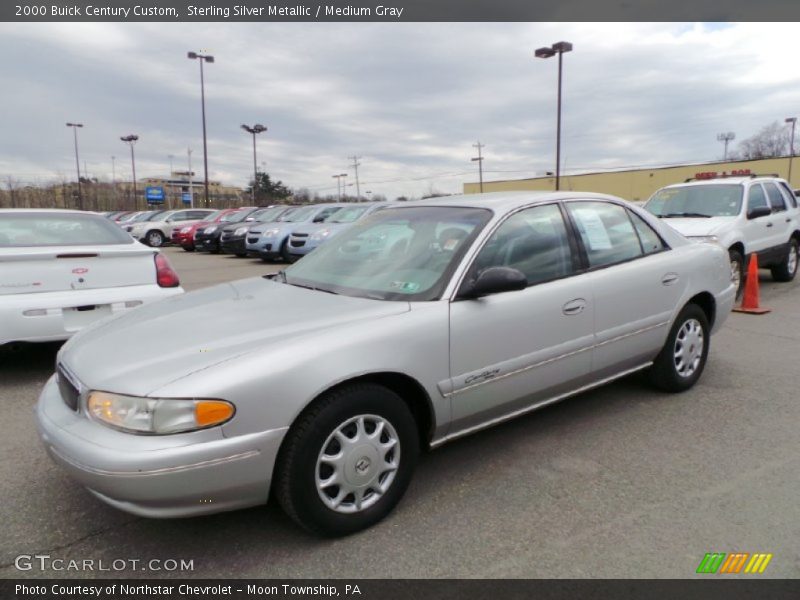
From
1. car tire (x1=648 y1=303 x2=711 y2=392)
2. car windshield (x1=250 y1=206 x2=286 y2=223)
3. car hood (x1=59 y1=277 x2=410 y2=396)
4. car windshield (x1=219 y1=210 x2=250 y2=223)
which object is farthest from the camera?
car windshield (x1=219 y1=210 x2=250 y2=223)

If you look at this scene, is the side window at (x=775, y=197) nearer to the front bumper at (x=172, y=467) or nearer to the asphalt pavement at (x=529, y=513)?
the asphalt pavement at (x=529, y=513)

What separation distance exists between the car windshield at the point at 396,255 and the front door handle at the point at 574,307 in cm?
69

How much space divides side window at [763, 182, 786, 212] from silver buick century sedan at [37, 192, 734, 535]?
6215 millimetres

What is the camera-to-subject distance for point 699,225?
25.5ft

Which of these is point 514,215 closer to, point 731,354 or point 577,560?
point 577,560

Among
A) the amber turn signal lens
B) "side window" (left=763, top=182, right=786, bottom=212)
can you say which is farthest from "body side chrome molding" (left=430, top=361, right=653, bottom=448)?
"side window" (left=763, top=182, right=786, bottom=212)

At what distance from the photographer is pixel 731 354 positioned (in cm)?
528

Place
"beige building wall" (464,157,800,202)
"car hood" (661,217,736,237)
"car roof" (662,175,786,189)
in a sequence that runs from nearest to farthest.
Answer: "car hood" (661,217,736,237)
"car roof" (662,175,786,189)
"beige building wall" (464,157,800,202)

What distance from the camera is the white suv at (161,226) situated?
862 inches

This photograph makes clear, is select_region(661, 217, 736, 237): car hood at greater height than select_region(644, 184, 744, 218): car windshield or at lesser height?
lesser

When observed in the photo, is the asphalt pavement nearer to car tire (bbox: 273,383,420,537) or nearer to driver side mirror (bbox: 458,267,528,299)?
car tire (bbox: 273,383,420,537)

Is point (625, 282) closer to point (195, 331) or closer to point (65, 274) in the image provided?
point (195, 331)

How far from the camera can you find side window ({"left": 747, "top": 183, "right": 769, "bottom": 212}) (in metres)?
8.31

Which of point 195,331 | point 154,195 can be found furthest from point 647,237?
point 154,195
